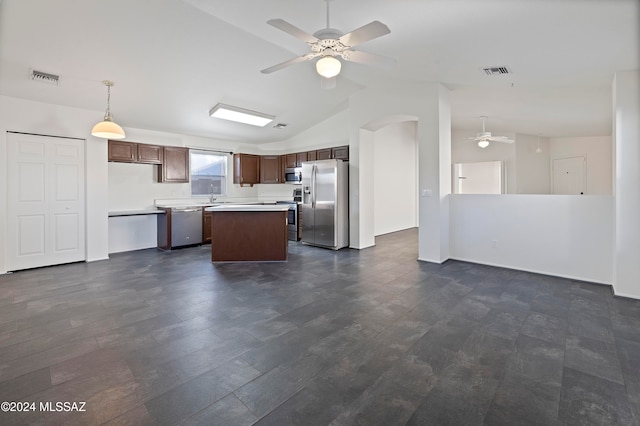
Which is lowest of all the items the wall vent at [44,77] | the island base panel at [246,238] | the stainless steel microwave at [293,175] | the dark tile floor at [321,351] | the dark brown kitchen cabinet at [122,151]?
the dark tile floor at [321,351]

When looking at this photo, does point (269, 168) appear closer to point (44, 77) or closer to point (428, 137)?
point (428, 137)

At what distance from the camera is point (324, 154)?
706 cm

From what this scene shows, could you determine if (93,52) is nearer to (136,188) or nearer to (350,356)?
(136,188)

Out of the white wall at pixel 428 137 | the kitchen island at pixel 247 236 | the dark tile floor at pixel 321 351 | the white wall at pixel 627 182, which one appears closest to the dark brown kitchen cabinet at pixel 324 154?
the white wall at pixel 428 137

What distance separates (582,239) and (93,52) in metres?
6.79

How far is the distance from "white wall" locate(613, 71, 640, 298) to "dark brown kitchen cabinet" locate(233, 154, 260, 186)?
7.00 m

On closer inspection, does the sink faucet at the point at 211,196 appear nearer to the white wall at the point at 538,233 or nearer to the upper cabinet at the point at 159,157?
the upper cabinet at the point at 159,157

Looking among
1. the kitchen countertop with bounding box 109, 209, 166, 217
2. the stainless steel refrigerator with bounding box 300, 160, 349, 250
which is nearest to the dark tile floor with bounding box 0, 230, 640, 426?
the kitchen countertop with bounding box 109, 209, 166, 217

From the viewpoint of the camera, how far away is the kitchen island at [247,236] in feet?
17.3

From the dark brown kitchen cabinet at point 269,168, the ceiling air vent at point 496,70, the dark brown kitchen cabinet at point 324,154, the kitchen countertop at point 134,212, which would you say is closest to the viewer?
the ceiling air vent at point 496,70

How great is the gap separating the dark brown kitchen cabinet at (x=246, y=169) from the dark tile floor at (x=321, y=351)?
4131 millimetres

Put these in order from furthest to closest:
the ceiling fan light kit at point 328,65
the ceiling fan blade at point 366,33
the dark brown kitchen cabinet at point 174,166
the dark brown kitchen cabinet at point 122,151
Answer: the dark brown kitchen cabinet at point 174,166, the dark brown kitchen cabinet at point 122,151, the ceiling fan light kit at point 328,65, the ceiling fan blade at point 366,33

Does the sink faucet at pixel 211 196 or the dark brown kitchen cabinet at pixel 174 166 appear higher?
the dark brown kitchen cabinet at pixel 174 166

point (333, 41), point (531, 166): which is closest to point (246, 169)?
point (333, 41)
